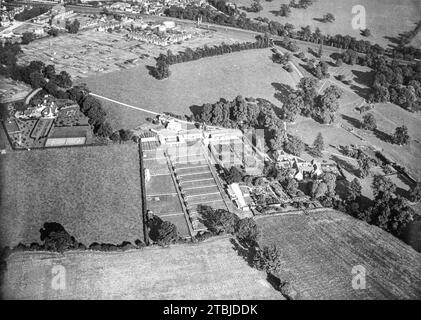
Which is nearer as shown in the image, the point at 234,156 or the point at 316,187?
the point at 316,187

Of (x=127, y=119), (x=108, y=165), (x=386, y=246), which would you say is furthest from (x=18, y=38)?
(x=386, y=246)

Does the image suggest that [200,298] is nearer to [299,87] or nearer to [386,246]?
[386,246]

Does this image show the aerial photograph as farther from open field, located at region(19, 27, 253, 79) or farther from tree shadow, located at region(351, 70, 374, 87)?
open field, located at region(19, 27, 253, 79)

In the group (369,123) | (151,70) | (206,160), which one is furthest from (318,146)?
(151,70)

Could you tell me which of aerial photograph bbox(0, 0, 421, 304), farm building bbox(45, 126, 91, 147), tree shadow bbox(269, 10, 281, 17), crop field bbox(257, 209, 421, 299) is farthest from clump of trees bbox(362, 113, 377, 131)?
tree shadow bbox(269, 10, 281, 17)

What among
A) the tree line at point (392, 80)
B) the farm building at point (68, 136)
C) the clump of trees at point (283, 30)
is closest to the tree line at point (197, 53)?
the clump of trees at point (283, 30)
